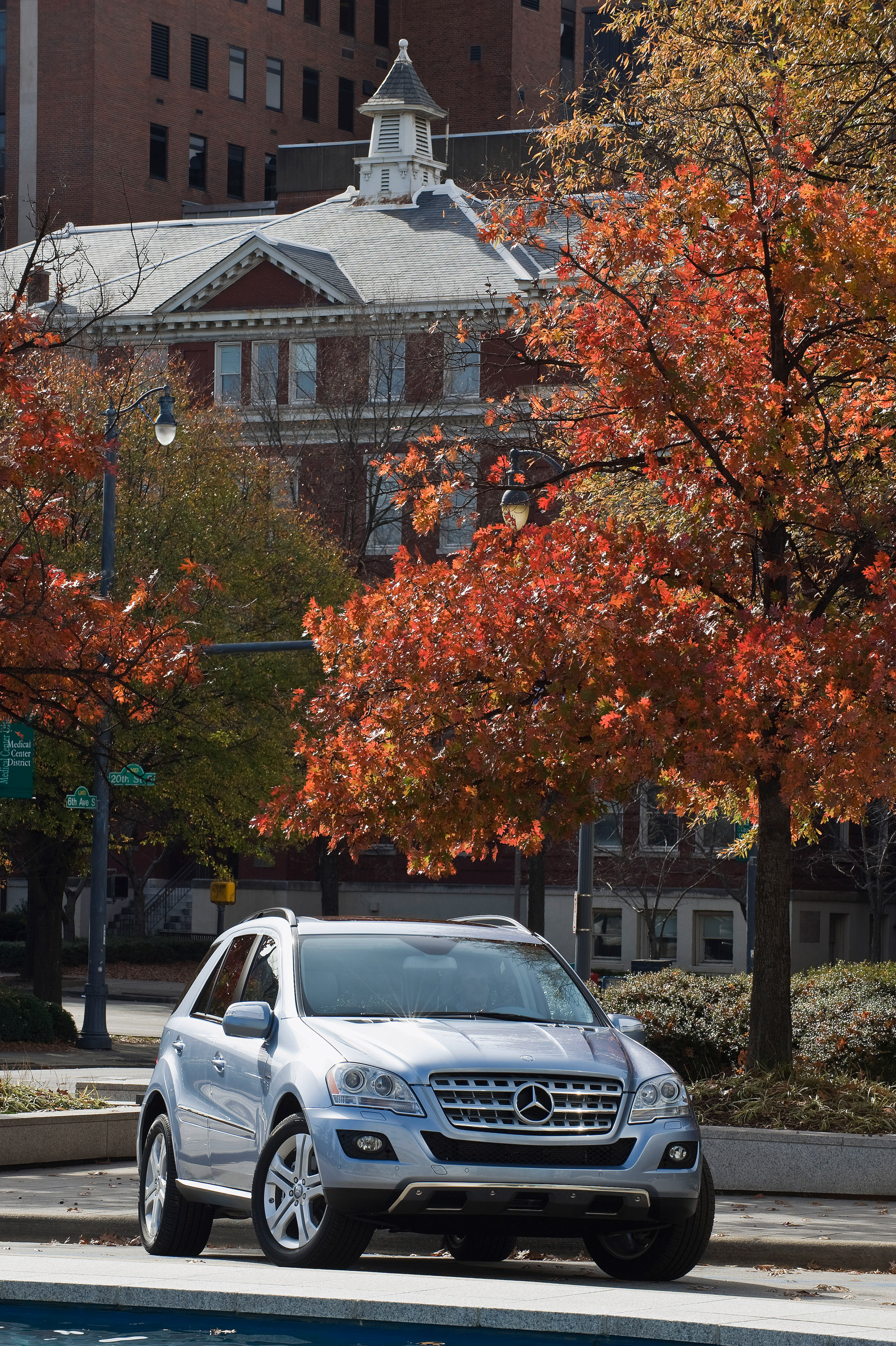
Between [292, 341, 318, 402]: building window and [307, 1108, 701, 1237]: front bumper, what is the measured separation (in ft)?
145

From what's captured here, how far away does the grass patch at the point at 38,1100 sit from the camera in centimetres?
1482

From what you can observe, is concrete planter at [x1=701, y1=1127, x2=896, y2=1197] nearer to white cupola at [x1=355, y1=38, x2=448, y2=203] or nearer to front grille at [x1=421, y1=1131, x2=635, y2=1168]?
front grille at [x1=421, y1=1131, x2=635, y2=1168]

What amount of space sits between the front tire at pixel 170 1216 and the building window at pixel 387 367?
3897 cm

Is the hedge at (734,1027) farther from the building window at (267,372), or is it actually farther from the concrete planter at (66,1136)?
the building window at (267,372)

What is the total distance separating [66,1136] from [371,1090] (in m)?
6.60

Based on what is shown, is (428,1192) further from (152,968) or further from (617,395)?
(152,968)

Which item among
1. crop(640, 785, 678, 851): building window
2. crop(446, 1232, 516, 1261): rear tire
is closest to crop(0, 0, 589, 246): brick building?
crop(640, 785, 678, 851): building window

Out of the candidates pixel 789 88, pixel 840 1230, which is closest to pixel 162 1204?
pixel 840 1230

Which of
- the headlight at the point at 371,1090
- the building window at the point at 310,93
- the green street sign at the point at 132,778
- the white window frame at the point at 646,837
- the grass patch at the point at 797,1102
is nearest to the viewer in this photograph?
the headlight at the point at 371,1090

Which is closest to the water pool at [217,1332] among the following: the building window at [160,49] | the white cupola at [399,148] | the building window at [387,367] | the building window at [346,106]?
the building window at [387,367]

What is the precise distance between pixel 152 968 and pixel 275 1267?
41222 mm

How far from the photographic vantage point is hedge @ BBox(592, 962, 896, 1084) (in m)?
14.7

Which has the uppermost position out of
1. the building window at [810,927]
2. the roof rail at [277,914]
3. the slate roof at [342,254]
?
the slate roof at [342,254]

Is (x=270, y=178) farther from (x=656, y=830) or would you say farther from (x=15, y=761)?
(x=15, y=761)
